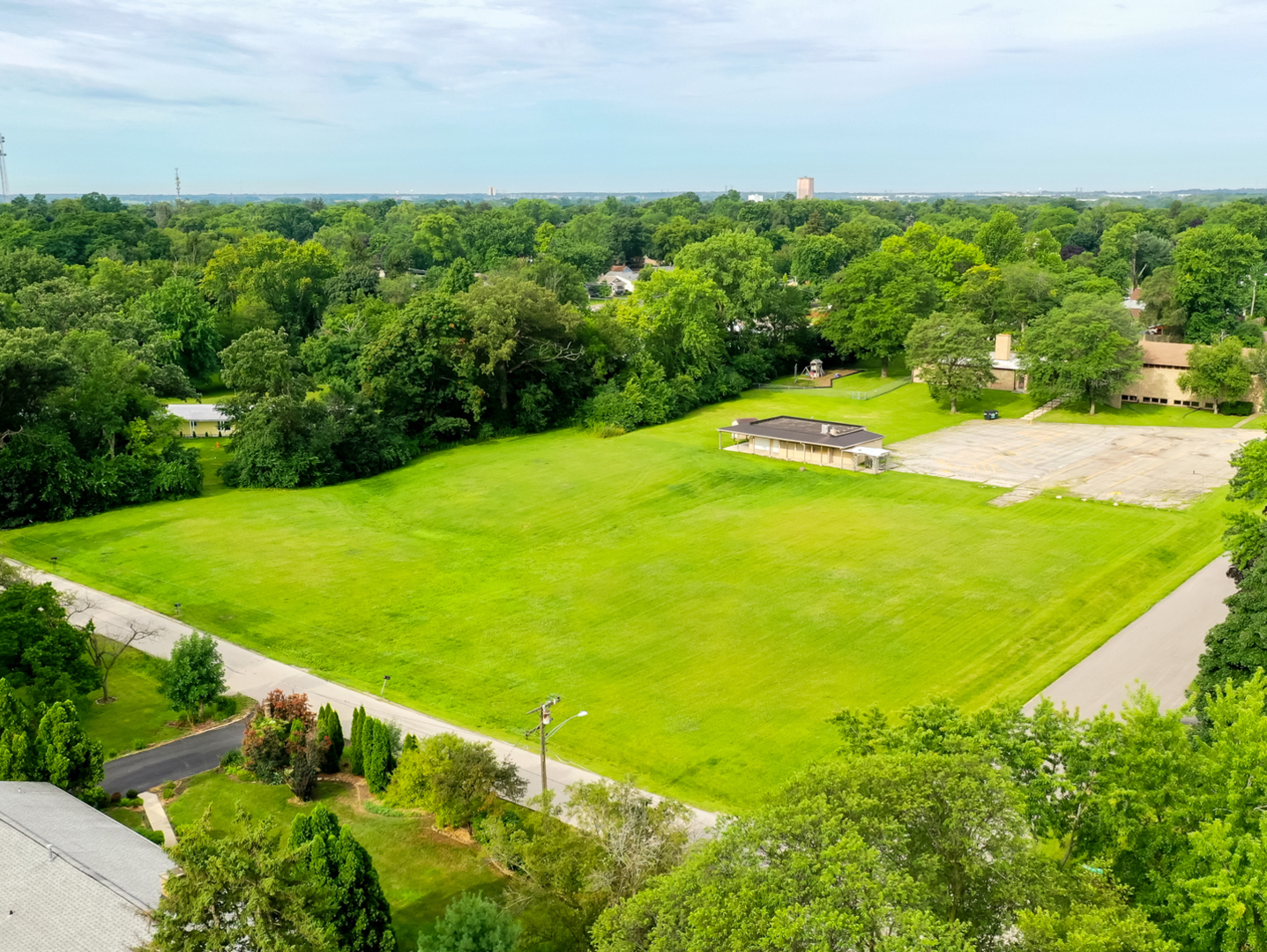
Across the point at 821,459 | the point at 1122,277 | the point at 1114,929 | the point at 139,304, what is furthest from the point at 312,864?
the point at 1122,277

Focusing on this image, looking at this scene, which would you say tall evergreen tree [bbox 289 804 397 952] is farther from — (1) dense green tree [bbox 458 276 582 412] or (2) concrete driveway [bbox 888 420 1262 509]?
(1) dense green tree [bbox 458 276 582 412]

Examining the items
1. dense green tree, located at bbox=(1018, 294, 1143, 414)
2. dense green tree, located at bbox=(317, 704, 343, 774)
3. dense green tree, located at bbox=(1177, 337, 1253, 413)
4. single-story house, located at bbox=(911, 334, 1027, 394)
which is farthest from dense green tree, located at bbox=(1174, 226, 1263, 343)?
dense green tree, located at bbox=(317, 704, 343, 774)

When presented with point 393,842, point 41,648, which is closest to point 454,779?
point 393,842

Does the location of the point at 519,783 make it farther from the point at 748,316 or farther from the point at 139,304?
the point at 139,304

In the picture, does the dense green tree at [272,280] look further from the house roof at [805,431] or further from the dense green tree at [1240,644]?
the dense green tree at [1240,644]

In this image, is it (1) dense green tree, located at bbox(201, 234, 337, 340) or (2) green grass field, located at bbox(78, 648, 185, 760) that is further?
(1) dense green tree, located at bbox(201, 234, 337, 340)

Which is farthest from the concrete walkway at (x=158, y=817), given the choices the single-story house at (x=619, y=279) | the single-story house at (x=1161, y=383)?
the single-story house at (x=619, y=279)

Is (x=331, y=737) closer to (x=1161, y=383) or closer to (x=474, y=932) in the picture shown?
(x=474, y=932)
